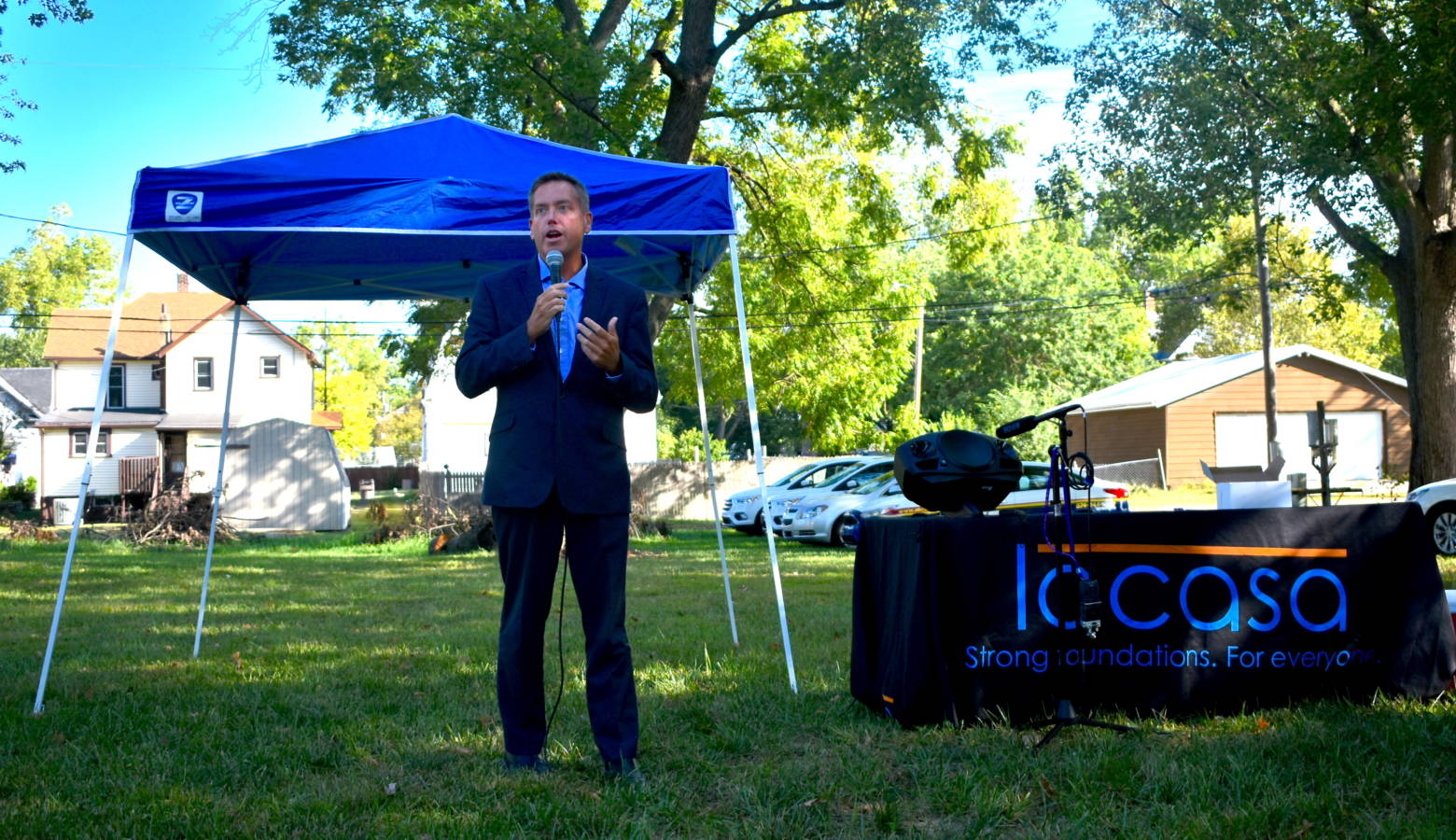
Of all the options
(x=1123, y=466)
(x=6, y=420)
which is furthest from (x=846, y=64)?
(x=6, y=420)

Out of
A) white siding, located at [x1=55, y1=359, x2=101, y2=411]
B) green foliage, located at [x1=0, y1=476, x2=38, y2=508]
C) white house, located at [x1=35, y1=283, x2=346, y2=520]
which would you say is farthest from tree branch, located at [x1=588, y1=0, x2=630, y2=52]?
green foliage, located at [x1=0, y1=476, x2=38, y2=508]

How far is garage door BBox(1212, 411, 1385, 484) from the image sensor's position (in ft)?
118

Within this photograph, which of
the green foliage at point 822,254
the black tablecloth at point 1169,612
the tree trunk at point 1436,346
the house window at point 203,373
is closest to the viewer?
the black tablecloth at point 1169,612

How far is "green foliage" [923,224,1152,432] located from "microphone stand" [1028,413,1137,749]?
4482 cm

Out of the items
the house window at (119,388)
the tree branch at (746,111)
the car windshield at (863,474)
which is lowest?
the car windshield at (863,474)

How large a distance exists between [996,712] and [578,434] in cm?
211

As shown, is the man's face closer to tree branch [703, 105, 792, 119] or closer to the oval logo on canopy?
the oval logo on canopy

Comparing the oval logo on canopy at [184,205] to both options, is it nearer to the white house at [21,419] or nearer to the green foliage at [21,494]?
the green foliage at [21,494]

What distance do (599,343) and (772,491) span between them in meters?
18.2

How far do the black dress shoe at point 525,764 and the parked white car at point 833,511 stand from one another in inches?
558

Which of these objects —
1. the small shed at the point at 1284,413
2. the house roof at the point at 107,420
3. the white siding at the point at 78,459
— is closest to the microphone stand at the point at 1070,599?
the small shed at the point at 1284,413

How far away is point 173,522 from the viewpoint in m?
21.1

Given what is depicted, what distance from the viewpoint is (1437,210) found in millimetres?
16359

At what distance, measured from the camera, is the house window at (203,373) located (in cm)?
3838
